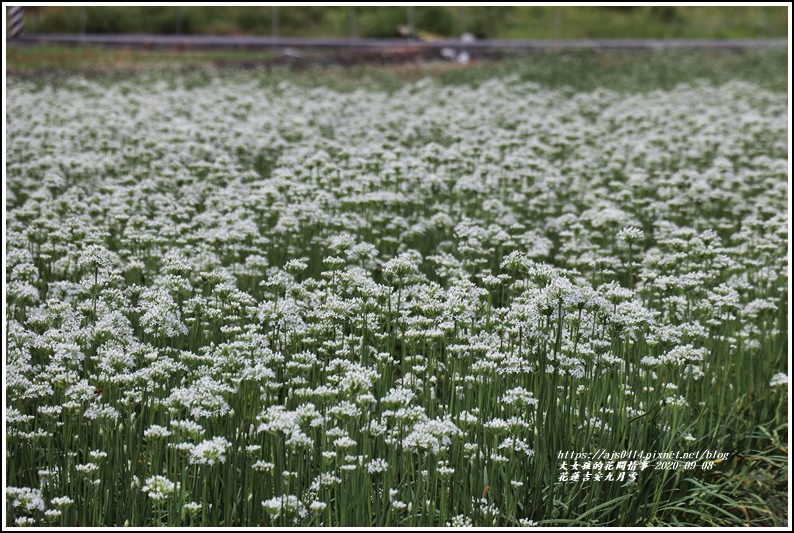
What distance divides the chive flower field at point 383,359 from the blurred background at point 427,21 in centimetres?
2378

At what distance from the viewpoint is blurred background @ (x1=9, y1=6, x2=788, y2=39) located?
33094 mm

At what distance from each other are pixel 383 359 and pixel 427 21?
34225 millimetres

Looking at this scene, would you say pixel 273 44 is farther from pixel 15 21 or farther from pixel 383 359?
pixel 383 359

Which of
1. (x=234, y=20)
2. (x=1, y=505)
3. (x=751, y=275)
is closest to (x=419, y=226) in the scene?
(x=751, y=275)

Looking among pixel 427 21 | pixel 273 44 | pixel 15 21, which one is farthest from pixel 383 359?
pixel 427 21

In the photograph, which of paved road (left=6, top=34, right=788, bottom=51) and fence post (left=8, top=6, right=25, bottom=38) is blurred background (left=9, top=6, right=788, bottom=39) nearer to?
paved road (left=6, top=34, right=788, bottom=51)

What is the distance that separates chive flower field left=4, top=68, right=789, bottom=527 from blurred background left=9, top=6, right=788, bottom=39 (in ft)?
78.0

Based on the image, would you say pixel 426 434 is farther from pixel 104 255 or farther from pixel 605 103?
pixel 605 103

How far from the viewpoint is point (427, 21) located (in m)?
37.7

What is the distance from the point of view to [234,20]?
36.0m

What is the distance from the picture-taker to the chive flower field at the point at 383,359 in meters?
4.48

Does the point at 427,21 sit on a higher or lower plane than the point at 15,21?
higher

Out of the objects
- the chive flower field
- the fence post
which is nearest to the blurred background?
the fence post

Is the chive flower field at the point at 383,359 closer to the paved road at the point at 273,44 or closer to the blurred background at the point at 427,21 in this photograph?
the paved road at the point at 273,44
